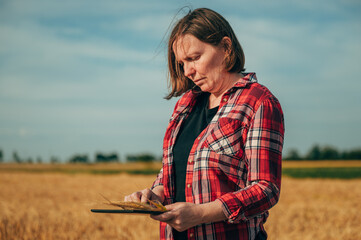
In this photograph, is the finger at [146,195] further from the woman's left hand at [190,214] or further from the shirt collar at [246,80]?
the shirt collar at [246,80]

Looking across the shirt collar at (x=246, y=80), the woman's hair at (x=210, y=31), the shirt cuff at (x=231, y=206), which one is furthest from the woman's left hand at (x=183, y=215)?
the woman's hair at (x=210, y=31)

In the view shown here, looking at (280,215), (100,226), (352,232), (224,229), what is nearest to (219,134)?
(224,229)

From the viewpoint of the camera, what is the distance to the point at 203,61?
2.01 metres

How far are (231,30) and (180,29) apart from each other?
27cm

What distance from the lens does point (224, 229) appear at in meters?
1.89

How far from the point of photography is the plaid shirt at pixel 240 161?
1.75 m

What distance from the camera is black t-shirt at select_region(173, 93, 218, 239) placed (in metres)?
2.07

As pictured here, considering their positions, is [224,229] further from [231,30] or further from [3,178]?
[3,178]

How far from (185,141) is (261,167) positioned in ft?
1.69

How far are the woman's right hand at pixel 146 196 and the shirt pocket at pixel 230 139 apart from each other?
0.43 metres

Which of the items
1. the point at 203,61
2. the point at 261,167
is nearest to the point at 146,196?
the point at 261,167

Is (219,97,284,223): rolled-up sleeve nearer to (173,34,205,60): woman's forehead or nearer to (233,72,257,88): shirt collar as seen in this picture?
A: (233,72,257,88): shirt collar

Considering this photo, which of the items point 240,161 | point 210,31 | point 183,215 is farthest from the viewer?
point 210,31

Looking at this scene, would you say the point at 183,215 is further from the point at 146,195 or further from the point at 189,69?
the point at 189,69
